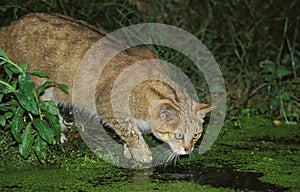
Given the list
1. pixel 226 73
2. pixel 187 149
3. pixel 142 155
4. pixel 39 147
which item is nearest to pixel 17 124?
pixel 39 147

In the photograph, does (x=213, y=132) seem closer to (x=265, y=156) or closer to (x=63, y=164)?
(x=265, y=156)

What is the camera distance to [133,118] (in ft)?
17.3

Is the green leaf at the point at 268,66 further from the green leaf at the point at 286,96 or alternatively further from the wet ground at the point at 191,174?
the wet ground at the point at 191,174

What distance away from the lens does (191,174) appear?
4859mm

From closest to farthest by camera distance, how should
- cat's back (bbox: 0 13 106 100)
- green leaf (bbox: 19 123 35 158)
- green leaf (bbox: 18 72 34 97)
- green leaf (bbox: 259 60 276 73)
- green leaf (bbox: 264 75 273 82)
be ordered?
green leaf (bbox: 18 72 34 97) → green leaf (bbox: 19 123 35 158) → cat's back (bbox: 0 13 106 100) → green leaf (bbox: 264 75 273 82) → green leaf (bbox: 259 60 276 73)

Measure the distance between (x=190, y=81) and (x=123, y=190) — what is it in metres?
2.83

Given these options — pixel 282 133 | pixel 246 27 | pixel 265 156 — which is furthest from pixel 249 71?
pixel 265 156

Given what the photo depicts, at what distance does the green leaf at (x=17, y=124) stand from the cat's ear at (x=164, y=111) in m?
1.10

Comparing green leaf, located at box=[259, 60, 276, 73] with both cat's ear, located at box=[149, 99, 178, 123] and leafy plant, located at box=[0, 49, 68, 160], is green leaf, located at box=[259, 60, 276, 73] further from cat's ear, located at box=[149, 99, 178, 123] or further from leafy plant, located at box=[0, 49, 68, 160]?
leafy plant, located at box=[0, 49, 68, 160]

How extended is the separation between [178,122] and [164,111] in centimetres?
16

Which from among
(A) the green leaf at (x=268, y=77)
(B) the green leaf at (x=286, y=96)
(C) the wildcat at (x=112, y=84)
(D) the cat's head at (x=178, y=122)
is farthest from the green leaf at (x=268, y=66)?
(D) the cat's head at (x=178, y=122)

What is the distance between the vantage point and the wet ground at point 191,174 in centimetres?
449

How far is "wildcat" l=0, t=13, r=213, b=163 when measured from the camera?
16.7ft

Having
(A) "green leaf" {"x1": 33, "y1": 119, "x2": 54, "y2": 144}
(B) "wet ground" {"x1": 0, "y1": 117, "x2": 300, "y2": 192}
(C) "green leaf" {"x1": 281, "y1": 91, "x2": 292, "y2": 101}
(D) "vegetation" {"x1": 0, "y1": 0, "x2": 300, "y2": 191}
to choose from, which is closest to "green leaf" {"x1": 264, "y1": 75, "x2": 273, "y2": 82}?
(D) "vegetation" {"x1": 0, "y1": 0, "x2": 300, "y2": 191}
